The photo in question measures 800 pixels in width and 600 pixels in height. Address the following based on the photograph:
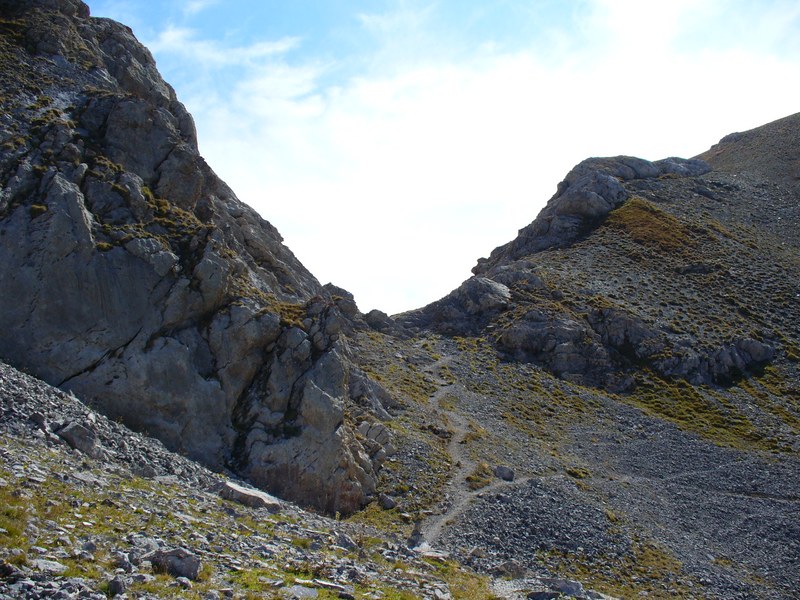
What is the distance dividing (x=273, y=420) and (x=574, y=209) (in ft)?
260

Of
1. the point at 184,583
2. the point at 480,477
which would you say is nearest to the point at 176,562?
the point at 184,583

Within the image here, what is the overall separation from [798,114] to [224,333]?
16194cm

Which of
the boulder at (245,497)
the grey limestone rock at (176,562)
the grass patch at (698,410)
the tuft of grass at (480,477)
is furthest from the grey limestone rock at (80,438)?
the grass patch at (698,410)

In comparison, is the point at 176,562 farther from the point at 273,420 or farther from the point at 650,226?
the point at 650,226

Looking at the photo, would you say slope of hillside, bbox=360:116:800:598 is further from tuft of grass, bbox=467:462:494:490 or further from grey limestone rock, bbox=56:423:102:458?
grey limestone rock, bbox=56:423:102:458

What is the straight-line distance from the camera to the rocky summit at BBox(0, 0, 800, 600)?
22.1 meters

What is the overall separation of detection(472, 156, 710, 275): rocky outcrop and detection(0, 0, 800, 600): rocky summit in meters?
29.6

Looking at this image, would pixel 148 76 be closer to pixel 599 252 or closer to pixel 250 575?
pixel 250 575

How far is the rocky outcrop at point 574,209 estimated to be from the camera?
103625 millimetres

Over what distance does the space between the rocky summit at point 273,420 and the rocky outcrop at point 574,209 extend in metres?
29.6

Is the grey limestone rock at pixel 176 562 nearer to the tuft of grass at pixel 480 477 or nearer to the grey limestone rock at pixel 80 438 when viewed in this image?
the grey limestone rock at pixel 80 438

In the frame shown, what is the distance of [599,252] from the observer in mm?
96500

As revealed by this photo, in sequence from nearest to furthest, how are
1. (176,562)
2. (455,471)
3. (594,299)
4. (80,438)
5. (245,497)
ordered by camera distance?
(176,562) → (80,438) → (245,497) → (455,471) → (594,299)

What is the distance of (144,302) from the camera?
120 feet
